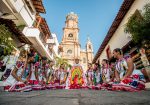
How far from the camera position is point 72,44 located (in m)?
53.2

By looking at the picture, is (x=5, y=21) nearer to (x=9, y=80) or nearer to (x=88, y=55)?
(x=9, y=80)

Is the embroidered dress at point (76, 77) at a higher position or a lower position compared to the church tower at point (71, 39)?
lower

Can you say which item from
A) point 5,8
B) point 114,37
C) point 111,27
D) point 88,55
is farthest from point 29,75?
point 88,55

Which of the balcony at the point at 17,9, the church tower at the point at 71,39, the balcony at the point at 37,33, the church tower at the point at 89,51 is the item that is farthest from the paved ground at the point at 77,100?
the church tower at the point at 89,51

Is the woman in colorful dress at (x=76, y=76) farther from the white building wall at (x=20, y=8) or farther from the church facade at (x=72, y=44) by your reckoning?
the church facade at (x=72, y=44)

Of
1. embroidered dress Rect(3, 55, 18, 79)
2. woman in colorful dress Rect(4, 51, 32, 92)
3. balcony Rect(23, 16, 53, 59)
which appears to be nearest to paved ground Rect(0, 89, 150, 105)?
woman in colorful dress Rect(4, 51, 32, 92)

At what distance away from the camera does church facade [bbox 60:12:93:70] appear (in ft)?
170

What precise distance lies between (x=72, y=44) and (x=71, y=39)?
279 centimetres

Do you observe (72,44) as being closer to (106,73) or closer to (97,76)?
(97,76)

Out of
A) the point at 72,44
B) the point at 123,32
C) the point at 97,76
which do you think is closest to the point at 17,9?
the point at 97,76

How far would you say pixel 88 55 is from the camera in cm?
6016

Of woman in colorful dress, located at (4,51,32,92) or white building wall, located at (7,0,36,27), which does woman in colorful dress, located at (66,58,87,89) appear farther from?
white building wall, located at (7,0,36,27)

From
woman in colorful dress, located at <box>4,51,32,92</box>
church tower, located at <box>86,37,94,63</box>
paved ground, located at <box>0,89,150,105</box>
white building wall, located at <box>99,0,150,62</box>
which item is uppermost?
church tower, located at <box>86,37,94,63</box>

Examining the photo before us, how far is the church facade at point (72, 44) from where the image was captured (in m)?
51.7
